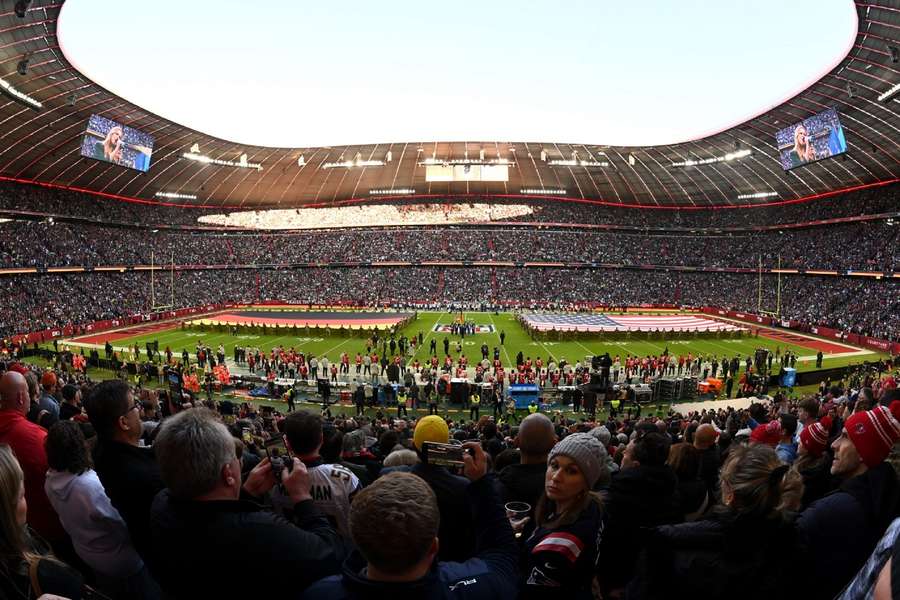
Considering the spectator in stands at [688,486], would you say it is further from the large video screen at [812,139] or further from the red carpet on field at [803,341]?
the large video screen at [812,139]

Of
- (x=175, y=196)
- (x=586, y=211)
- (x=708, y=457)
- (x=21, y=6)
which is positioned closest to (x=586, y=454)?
(x=708, y=457)

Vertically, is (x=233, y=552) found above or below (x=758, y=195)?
below

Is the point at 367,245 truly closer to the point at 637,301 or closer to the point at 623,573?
the point at 637,301

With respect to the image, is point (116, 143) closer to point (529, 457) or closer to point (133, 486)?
point (133, 486)

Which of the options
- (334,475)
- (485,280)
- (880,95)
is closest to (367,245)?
(485,280)

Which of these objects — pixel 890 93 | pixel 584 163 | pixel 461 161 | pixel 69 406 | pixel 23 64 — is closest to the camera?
pixel 69 406

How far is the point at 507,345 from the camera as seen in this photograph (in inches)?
1463

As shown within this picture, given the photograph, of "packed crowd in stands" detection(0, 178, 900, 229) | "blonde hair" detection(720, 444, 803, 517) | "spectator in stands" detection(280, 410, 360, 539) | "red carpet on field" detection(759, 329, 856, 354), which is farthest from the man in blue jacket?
"packed crowd in stands" detection(0, 178, 900, 229)

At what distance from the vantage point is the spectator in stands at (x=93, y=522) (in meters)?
3.48

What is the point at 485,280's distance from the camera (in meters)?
73.3

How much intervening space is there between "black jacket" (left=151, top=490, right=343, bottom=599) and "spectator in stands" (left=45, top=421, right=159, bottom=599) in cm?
127

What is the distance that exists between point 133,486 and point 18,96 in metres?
43.2

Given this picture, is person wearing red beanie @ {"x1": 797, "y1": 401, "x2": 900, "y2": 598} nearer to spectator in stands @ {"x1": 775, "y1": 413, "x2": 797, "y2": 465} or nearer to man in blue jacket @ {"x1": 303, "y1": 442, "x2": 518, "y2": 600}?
man in blue jacket @ {"x1": 303, "y1": 442, "x2": 518, "y2": 600}

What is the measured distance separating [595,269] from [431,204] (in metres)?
27.3
